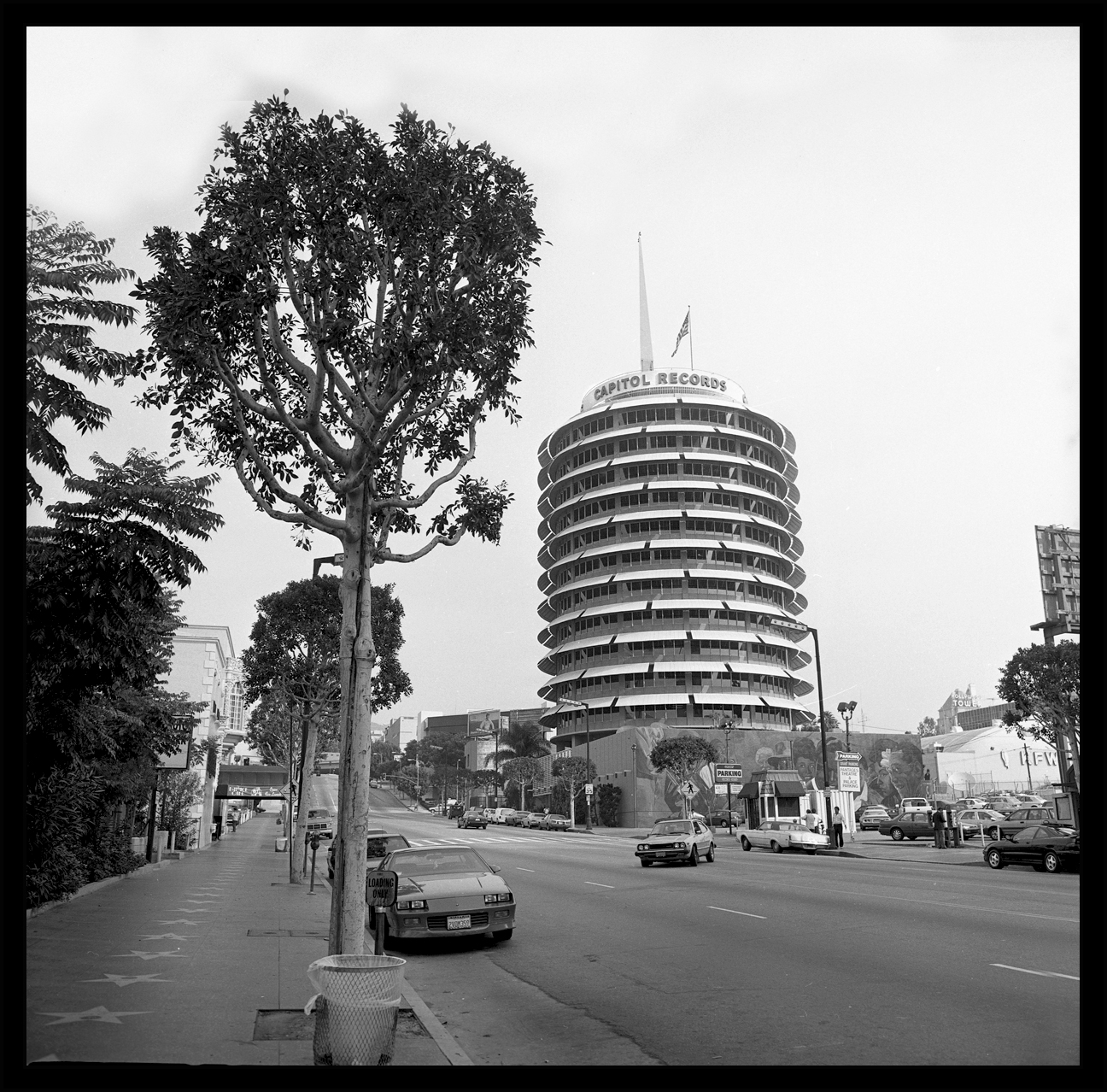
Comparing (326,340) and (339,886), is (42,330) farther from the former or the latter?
(339,886)

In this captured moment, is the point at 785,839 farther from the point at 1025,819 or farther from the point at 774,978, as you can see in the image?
the point at 774,978

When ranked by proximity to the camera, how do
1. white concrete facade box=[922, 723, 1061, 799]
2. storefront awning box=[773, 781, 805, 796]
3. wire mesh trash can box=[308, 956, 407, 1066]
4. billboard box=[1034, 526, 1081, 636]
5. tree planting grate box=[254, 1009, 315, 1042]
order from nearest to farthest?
wire mesh trash can box=[308, 956, 407, 1066] → tree planting grate box=[254, 1009, 315, 1042] → billboard box=[1034, 526, 1081, 636] → storefront awning box=[773, 781, 805, 796] → white concrete facade box=[922, 723, 1061, 799]

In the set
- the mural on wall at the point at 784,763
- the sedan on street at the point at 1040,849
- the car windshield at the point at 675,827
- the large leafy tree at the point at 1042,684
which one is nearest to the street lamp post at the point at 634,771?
the mural on wall at the point at 784,763

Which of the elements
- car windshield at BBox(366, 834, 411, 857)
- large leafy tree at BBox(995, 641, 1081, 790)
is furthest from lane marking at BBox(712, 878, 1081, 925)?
large leafy tree at BBox(995, 641, 1081, 790)

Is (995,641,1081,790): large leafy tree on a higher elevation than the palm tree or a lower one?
higher

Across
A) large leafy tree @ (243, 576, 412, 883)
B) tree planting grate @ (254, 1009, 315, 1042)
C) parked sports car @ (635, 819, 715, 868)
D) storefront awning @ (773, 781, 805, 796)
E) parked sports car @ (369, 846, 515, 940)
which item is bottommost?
storefront awning @ (773, 781, 805, 796)

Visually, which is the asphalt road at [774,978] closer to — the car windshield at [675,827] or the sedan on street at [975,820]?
the car windshield at [675,827]

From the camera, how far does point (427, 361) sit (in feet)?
35.9

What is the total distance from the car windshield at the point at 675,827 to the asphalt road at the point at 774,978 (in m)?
9.77

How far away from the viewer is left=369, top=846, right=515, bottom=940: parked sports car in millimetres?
14391

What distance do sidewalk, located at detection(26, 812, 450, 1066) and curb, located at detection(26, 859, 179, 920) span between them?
180 mm

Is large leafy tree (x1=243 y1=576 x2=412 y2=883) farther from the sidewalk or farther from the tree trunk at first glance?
the tree trunk

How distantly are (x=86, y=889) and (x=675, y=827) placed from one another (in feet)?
57.2

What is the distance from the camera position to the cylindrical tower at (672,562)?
320 feet
